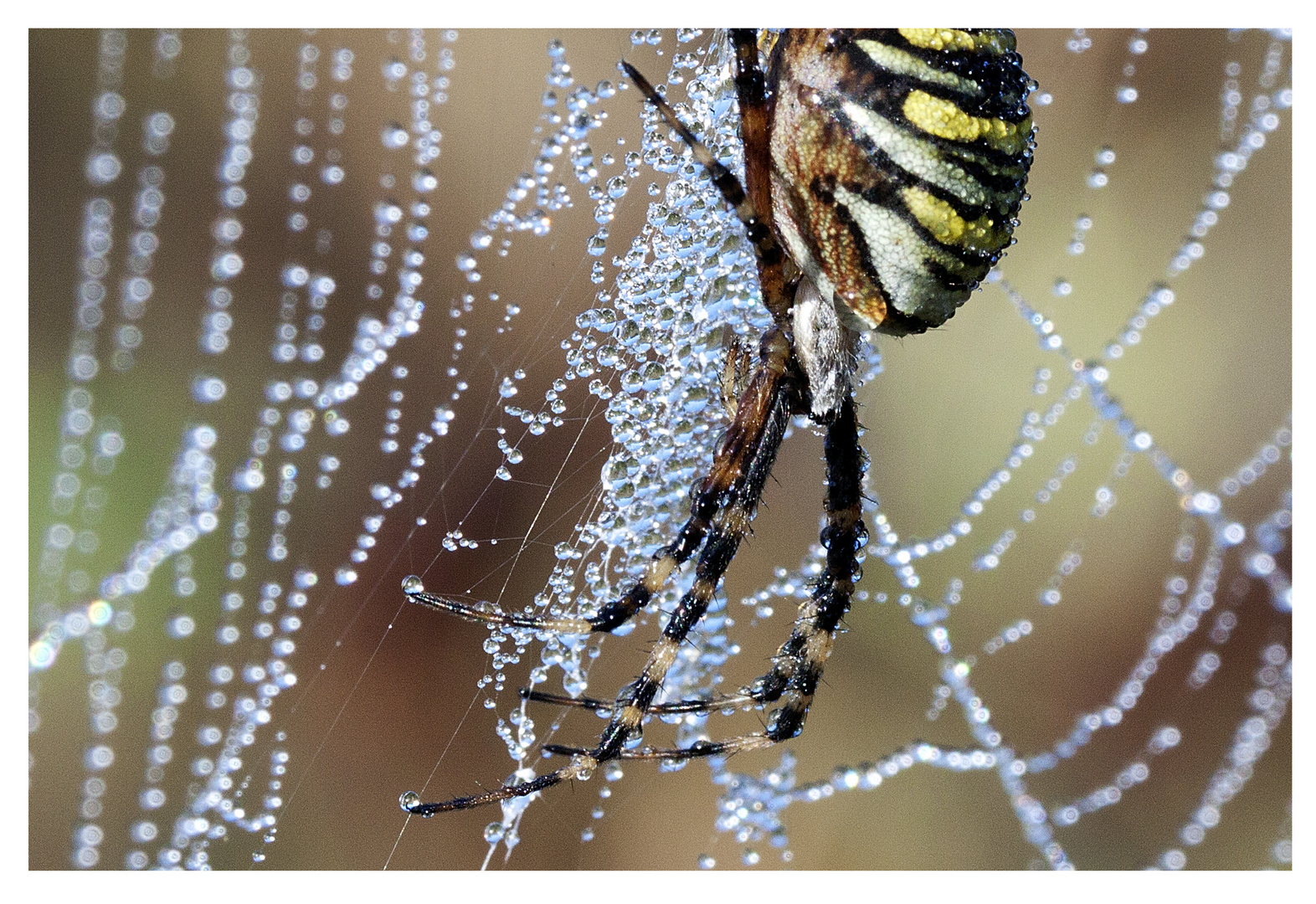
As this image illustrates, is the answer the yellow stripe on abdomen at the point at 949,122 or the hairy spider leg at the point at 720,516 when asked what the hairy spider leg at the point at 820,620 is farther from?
the yellow stripe on abdomen at the point at 949,122

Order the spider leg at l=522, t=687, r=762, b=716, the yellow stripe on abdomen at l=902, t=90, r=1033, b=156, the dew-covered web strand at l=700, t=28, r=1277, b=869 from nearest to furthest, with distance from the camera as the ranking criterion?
the yellow stripe on abdomen at l=902, t=90, r=1033, b=156
the spider leg at l=522, t=687, r=762, b=716
the dew-covered web strand at l=700, t=28, r=1277, b=869

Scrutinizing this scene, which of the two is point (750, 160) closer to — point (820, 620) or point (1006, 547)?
point (820, 620)

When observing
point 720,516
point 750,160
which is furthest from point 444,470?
point 750,160

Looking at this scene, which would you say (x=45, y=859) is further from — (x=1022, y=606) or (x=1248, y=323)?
(x=1248, y=323)

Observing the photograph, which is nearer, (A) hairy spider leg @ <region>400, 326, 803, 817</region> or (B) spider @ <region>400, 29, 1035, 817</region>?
(B) spider @ <region>400, 29, 1035, 817</region>

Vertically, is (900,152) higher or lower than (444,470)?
higher

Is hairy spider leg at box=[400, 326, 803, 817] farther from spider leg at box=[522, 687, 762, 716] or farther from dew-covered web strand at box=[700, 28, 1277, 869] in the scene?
dew-covered web strand at box=[700, 28, 1277, 869]

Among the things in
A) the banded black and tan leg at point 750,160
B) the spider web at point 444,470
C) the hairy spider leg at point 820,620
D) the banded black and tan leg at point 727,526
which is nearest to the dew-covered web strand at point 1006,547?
the spider web at point 444,470

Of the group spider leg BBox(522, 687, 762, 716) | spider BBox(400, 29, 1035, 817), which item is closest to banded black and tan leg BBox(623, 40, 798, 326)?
spider BBox(400, 29, 1035, 817)
